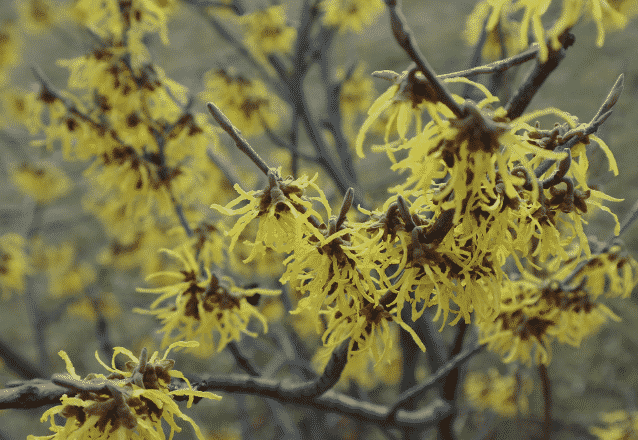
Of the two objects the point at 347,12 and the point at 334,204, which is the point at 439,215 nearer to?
the point at 347,12

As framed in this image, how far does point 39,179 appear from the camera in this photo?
3191 millimetres

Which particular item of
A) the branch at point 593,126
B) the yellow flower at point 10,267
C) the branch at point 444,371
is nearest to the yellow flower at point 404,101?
the branch at point 593,126

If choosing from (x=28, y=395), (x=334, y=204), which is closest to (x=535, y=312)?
(x=28, y=395)

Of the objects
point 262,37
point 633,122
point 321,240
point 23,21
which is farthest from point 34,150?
point 633,122

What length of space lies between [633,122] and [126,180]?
487 cm

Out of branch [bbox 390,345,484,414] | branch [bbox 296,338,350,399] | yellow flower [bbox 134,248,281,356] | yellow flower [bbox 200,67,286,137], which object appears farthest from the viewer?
yellow flower [bbox 200,67,286,137]

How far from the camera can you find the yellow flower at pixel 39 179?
10.4 ft

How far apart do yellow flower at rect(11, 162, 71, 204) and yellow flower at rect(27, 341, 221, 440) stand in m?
3.22

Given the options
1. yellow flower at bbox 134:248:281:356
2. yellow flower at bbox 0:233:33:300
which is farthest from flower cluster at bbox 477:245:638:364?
yellow flower at bbox 0:233:33:300

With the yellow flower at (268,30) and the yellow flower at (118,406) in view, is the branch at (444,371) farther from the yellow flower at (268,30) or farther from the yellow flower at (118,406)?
the yellow flower at (268,30)

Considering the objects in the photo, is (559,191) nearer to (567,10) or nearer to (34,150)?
(567,10)

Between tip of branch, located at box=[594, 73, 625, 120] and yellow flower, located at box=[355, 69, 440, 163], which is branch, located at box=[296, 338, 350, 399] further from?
tip of branch, located at box=[594, 73, 625, 120]

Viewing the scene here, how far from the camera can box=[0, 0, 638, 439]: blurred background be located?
3.10m

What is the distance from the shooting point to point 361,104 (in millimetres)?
2943
